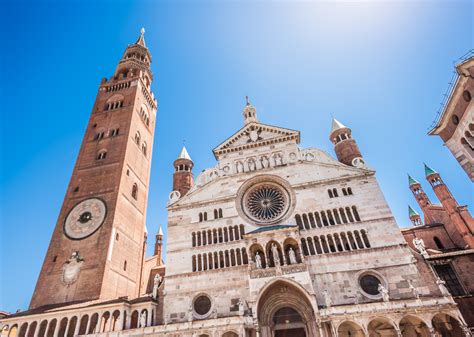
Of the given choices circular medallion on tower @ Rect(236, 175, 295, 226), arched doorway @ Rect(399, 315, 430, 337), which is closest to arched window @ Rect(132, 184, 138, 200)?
circular medallion on tower @ Rect(236, 175, 295, 226)

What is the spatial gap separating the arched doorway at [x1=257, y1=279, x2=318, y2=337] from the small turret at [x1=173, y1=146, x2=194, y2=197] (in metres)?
15.8

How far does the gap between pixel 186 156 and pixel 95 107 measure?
15.1m

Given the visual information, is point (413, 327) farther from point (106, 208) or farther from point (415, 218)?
point (415, 218)

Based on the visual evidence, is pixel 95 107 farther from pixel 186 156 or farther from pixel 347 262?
pixel 347 262

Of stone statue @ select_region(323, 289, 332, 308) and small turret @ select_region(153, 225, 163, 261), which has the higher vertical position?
small turret @ select_region(153, 225, 163, 261)

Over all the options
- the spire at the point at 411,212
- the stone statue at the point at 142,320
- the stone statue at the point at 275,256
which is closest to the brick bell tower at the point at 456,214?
the spire at the point at 411,212

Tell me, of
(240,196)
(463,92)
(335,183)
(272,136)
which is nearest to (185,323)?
(240,196)

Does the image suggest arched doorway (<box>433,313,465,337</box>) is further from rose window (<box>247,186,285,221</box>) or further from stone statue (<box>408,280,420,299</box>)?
rose window (<box>247,186,285,221</box>)

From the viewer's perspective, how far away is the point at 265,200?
27.4 metres

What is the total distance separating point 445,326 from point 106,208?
96.3 ft

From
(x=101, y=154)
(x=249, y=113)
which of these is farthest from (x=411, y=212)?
(x=101, y=154)

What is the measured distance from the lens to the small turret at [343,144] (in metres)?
30.7

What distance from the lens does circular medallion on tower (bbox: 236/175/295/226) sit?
25.9 meters

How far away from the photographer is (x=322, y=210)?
966 inches
